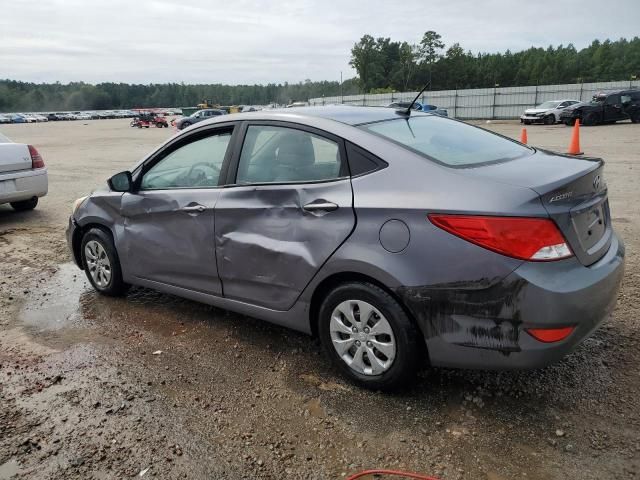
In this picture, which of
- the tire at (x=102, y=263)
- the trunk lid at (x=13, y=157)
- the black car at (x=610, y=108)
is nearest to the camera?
the tire at (x=102, y=263)

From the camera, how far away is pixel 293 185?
3.36 metres

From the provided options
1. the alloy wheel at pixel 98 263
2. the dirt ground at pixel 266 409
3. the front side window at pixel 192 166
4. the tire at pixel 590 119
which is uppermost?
the front side window at pixel 192 166

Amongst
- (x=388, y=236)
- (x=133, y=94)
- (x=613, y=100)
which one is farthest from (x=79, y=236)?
(x=133, y=94)

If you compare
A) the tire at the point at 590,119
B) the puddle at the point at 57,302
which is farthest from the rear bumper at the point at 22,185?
the tire at the point at 590,119

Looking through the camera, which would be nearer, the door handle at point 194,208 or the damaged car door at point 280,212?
the damaged car door at point 280,212

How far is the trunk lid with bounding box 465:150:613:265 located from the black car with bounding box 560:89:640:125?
26.4 meters

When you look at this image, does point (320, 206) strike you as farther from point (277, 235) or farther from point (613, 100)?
point (613, 100)

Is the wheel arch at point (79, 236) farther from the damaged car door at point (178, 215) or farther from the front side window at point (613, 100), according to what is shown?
the front side window at point (613, 100)

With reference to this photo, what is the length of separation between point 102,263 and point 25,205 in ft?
17.1

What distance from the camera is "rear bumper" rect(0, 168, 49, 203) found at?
26.1 ft

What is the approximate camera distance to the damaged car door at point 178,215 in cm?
386

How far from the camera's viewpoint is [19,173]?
26.7 ft

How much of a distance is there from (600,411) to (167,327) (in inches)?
121

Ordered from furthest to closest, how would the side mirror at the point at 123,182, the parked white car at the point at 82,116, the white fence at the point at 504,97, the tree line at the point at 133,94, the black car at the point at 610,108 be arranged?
the tree line at the point at 133,94, the parked white car at the point at 82,116, the white fence at the point at 504,97, the black car at the point at 610,108, the side mirror at the point at 123,182
